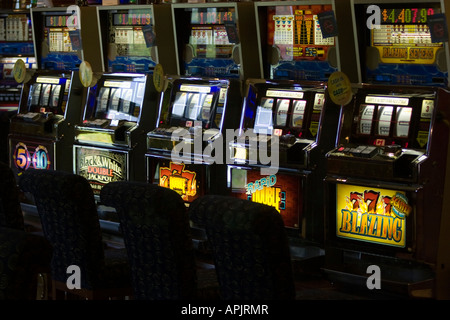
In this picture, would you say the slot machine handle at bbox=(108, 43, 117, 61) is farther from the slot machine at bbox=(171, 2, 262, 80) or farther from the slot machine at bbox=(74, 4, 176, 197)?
the slot machine at bbox=(171, 2, 262, 80)

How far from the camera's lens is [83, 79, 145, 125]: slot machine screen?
727 cm

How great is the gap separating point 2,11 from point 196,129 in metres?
4.17

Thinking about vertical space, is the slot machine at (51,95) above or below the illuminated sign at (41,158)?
above

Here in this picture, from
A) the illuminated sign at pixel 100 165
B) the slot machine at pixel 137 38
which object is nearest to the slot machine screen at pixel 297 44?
the slot machine at pixel 137 38

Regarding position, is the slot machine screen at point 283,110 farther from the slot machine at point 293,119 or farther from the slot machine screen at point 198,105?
the slot machine screen at point 198,105

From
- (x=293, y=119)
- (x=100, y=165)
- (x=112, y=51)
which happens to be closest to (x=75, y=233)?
(x=293, y=119)

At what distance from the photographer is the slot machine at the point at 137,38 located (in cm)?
715

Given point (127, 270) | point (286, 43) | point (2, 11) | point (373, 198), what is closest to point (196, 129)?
point (286, 43)

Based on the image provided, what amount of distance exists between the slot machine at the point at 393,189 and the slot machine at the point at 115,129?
7.50ft

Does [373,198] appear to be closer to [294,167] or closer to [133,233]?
[294,167]

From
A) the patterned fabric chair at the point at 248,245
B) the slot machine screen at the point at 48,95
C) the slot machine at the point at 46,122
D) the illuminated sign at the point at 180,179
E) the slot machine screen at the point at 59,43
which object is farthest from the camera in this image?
the slot machine screen at the point at 59,43

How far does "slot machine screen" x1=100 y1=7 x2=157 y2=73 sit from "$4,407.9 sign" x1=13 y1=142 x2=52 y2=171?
1.12m

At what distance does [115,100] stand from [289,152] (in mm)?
2337

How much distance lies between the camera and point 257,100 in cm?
618
